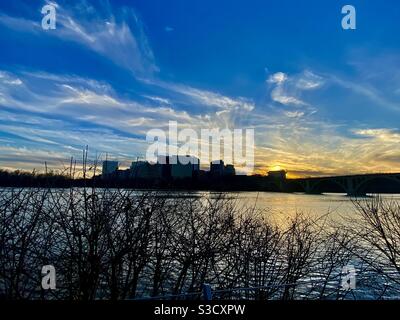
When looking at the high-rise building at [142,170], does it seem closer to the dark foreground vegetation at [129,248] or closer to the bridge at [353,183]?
the dark foreground vegetation at [129,248]

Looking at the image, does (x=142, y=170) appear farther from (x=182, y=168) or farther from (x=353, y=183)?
(x=353, y=183)

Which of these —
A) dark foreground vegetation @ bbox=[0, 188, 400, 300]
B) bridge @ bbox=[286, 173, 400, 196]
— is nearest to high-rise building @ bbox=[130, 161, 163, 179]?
dark foreground vegetation @ bbox=[0, 188, 400, 300]

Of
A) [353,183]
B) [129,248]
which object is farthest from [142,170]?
[353,183]

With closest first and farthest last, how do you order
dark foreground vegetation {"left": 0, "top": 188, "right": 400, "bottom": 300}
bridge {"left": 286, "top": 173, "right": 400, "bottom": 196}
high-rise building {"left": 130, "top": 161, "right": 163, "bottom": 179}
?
dark foreground vegetation {"left": 0, "top": 188, "right": 400, "bottom": 300} → high-rise building {"left": 130, "top": 161, "right": 163, "bottom": 179} → bridge {"left": 286, "top": 173, "right": 400, "bottom": 196}

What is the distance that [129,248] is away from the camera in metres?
8.34

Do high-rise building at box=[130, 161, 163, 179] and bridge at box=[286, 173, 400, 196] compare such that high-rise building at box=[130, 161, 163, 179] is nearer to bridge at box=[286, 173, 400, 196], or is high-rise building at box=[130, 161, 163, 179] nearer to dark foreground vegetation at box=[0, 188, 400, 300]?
dark foreground vegetation at box=[0, 188, 400, 300]

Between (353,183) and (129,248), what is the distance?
5876cm

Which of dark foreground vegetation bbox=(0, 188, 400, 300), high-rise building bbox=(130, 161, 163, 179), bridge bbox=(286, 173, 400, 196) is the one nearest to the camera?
dark foreground vegetation bbox=(0, 188, 400, 300)

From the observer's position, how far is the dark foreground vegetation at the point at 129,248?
7855 mm

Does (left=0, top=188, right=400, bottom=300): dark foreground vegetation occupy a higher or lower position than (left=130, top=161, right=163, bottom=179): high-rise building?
lower

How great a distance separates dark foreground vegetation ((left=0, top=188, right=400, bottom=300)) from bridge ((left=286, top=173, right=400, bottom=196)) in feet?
130

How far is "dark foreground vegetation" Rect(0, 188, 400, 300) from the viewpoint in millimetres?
7855
